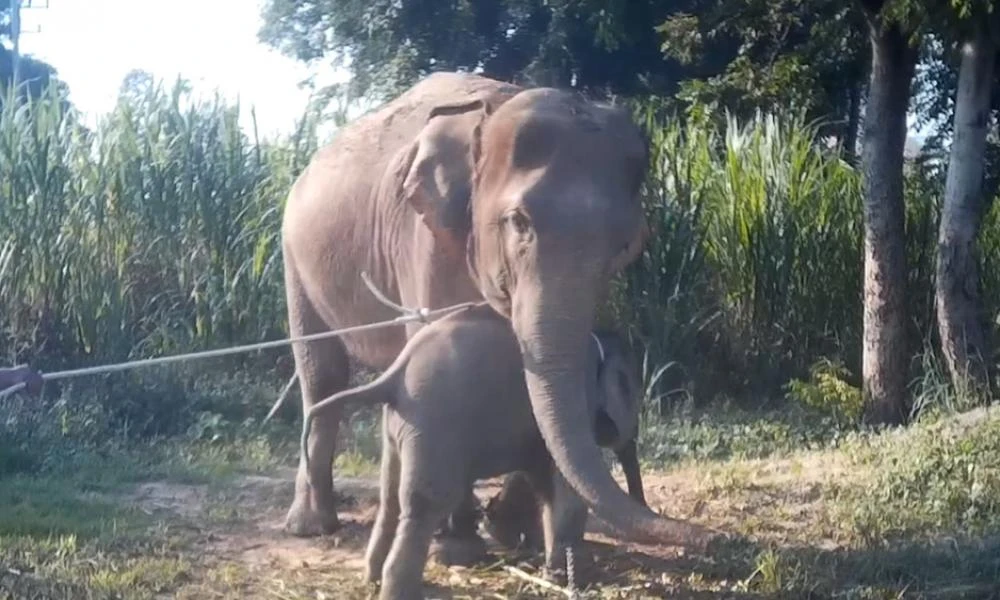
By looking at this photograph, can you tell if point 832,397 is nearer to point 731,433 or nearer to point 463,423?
point 731,433

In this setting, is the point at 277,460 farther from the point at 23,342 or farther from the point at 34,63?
the point at 34,63

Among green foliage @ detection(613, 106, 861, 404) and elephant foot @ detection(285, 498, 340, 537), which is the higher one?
green foliage @ detection(613, 106, 861, 404)

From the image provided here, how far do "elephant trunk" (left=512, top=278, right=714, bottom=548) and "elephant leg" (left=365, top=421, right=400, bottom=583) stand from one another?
2.18ft

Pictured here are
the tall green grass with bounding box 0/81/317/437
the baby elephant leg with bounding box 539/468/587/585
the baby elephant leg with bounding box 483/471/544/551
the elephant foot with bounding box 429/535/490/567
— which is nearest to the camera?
the baby elephant leg with bounding box 539/468/587/585

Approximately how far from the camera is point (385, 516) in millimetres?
5402

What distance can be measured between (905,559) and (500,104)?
6.97 feet

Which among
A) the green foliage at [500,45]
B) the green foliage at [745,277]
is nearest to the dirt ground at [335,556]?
the green foliage at [745,277]

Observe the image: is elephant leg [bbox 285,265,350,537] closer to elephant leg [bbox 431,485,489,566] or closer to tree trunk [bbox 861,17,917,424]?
elephant leg [bbox 431,485,489,566]

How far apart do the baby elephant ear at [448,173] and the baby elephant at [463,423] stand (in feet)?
1.18

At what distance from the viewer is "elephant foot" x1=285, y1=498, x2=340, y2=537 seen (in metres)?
6.66

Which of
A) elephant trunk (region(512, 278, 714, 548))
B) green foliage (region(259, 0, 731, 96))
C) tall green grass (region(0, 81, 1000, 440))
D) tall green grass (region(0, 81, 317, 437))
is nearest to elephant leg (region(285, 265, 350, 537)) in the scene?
elephant trunk (region(512, 278, 714, 548))

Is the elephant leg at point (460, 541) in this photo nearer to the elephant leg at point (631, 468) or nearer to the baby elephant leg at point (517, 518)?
the baby elephant leg at point (517, 518)

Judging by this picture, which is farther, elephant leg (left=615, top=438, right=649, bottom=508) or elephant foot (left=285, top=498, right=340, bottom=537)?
elephant foot (left=285, top=498, right=340, bottom=537)

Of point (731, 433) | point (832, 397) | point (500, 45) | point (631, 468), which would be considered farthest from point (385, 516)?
point (500, 45)
